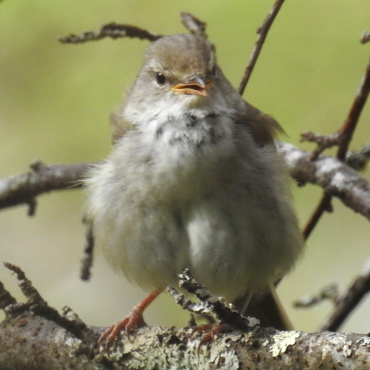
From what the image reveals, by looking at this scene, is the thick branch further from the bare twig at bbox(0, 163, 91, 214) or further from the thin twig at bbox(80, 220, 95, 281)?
the bare twig at bbox(0, 163, 91, 214)

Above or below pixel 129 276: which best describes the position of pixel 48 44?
above

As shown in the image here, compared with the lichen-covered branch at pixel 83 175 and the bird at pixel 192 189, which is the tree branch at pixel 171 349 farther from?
the lichen-covered branch at pixel 83 175

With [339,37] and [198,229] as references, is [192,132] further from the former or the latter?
[339,37]

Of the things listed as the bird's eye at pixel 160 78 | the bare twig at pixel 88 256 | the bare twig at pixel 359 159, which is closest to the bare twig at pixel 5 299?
the bare twig at pixel 88 256

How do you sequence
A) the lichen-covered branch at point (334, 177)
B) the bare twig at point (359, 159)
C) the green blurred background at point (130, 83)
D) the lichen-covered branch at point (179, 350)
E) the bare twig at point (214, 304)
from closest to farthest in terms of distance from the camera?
the lichen-covered branch at point (179, 350) < the bare twig at point (214, 304) < the lichen-covered branch at point (334, 177) < the bare twig at point (359, 159) < the green blurred background at point (130, 83)

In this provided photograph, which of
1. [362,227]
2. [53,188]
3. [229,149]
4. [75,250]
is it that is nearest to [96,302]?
[75,250]

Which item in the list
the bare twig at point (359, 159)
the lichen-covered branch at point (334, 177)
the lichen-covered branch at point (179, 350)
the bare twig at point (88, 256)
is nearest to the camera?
the lichen-covered branch at point (179, 350)
